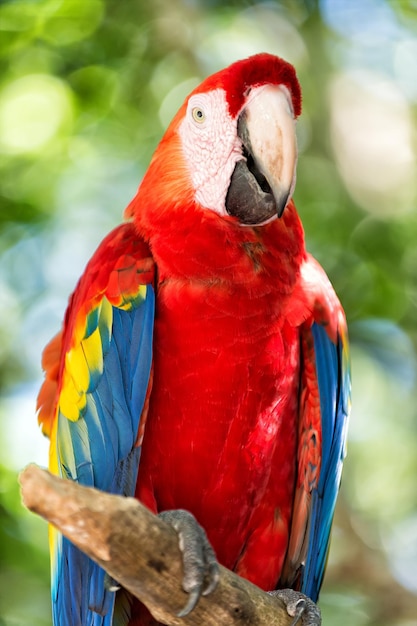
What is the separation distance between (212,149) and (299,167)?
7.18 feet

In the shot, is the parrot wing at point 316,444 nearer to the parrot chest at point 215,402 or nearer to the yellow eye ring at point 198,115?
the parrot chest at point 215,402

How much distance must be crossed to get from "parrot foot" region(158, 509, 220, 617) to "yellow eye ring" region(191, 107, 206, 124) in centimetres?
119

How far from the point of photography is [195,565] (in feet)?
5.76

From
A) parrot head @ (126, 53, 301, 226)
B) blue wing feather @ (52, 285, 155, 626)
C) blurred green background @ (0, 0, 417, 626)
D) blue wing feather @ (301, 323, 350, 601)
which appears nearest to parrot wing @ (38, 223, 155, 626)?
blue wing feather @ (52, 285, 155, 626)

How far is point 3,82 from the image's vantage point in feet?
14.4

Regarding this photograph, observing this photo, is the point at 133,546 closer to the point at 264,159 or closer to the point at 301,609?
the point at 301,609

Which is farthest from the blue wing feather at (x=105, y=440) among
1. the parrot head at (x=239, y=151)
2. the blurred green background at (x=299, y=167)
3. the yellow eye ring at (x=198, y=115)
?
the blurred green background at (x=299, y=167)

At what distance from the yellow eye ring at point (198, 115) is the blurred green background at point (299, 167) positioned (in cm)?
180

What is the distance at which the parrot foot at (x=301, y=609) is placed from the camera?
7.18 ft

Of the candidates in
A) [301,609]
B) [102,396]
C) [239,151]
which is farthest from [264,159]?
[301,609]

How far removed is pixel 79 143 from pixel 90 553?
349 cm

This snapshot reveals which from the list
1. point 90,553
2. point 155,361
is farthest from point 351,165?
point 90,553

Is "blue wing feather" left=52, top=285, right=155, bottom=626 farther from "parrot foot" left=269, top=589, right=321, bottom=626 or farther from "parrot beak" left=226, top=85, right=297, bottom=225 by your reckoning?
"parrot foot" left=269, top=589, right=321, bottom=626

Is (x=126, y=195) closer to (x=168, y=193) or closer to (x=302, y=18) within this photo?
(x=302, y=18)
